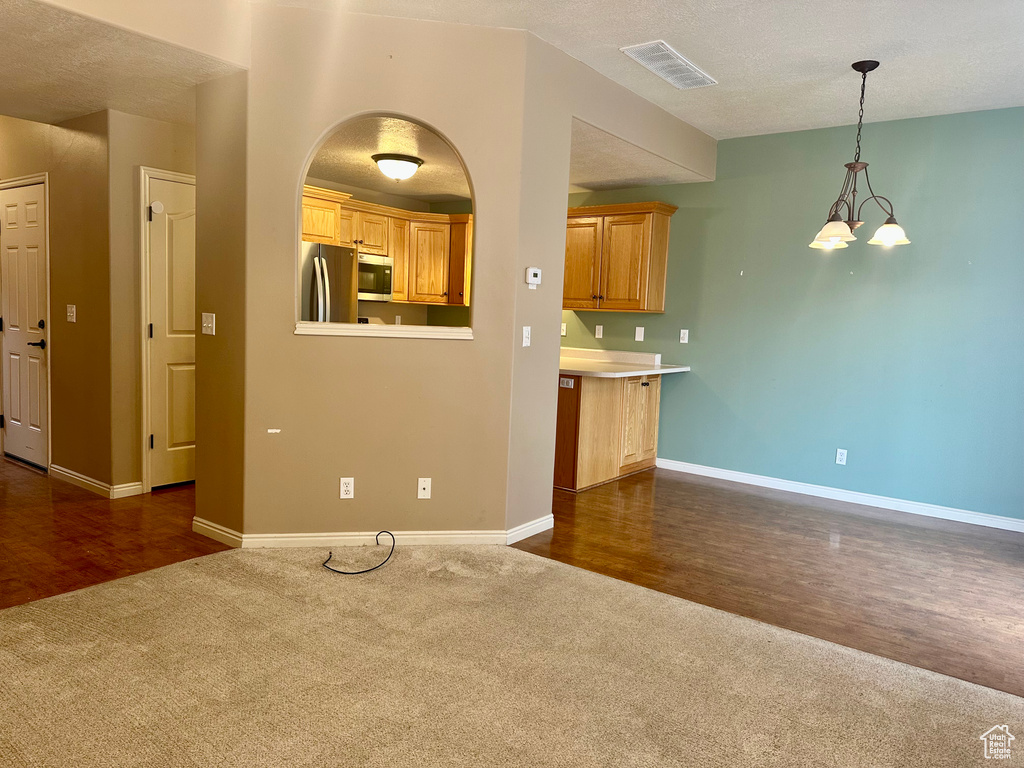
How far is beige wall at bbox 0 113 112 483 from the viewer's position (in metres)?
4.43

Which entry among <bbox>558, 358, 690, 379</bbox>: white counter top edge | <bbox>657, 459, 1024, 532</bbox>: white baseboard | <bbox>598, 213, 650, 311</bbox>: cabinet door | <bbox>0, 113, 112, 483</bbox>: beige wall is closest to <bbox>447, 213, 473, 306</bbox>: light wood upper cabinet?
<bbox>558, 358, 690, 379</bbox>: white counter top edge

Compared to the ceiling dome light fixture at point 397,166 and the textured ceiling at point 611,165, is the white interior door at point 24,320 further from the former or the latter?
the textured ceiling at point 611,165

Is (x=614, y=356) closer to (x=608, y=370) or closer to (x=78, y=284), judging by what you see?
(x=608, y=370)

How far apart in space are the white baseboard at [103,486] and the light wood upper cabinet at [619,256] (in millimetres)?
3474

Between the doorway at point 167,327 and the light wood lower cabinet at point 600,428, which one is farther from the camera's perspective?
the light wood lower cabinet at point 600,428

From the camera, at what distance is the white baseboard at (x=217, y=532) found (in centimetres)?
363

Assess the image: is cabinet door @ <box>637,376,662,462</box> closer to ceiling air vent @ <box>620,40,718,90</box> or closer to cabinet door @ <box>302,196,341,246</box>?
ceiling air vent @ <box>620,40,718,90</box>

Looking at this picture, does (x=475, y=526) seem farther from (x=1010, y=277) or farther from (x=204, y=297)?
(x=1010, y=277)

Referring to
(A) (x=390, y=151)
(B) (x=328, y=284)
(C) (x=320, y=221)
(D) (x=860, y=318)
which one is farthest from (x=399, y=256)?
(D) (x=860, y=318)

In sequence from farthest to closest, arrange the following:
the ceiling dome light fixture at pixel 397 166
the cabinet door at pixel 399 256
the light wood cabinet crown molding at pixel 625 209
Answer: the cabinet door at pixel 399 256 < the light wood cabinet crown molding at pixel 625 209 < the ceiling dome light fixture at pixel 397 166

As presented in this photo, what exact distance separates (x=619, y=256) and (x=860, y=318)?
1.95m

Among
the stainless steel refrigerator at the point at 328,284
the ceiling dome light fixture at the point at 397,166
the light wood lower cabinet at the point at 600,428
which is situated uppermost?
the ceiling dome light fixture at the point at 397,166

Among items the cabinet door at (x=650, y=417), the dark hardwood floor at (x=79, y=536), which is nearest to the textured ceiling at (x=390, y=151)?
the cabinet door at (x=650, y=417)

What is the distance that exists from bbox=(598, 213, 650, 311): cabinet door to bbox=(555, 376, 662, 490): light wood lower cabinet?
732 millimetres
